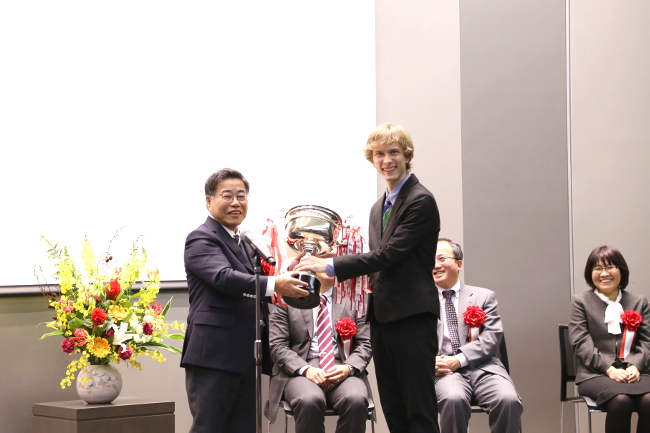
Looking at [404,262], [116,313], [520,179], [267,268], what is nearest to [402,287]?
[404,262]

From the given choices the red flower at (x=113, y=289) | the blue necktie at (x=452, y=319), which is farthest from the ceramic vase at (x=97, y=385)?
the blue necktie at (x=452, y=319)

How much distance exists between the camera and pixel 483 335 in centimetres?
397

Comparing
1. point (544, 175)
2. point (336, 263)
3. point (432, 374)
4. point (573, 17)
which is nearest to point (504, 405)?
point (432, 374)

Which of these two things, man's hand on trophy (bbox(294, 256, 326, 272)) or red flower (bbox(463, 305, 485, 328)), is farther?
red flower (bbox(463, 305, 485, 328))

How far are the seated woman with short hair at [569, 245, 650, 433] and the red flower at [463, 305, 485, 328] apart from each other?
693mm

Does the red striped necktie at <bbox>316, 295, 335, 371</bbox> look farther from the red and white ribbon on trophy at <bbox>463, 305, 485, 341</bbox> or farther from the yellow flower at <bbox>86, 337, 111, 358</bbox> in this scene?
the yellow flower at <bbox>86, 337, 111, 358</bbox>

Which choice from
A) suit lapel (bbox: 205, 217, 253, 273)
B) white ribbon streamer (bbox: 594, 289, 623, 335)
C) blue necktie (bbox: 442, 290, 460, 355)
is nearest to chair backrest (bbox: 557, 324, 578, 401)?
white ribbon streamer (bbox: 594, 289, 623, 335)

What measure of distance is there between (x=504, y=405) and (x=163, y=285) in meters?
2.04

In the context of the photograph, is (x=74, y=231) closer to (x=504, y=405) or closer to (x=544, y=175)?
(x=504, y=405)

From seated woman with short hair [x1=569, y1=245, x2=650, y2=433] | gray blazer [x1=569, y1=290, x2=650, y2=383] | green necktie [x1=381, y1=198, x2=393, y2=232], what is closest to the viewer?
green necktie [x1=381, y1=198, x2=393, y2=232]

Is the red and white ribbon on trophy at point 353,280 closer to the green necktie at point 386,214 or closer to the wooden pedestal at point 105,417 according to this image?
the green necktie at point 386,214

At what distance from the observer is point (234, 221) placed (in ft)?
10.7

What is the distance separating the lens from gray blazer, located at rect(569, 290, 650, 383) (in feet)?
13.6

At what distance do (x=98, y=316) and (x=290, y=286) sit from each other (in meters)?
1.01
